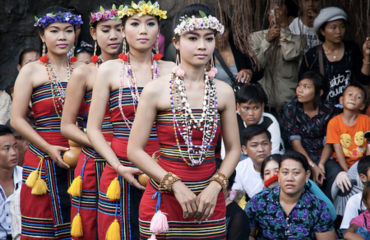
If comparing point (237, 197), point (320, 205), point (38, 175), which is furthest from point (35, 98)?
point (320, 205)

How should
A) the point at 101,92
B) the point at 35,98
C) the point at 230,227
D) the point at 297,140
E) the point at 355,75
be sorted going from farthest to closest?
1. the point at 355,75
2. the point at 297,140
3. the point at 35,98
4. the point at 230,227
5. the point at 101,92

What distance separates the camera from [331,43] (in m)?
5.11

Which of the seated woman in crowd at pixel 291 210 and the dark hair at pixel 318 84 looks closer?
the seated woman in crowd at pixel 291 210

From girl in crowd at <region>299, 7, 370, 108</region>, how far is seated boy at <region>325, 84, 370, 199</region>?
309 millimetres

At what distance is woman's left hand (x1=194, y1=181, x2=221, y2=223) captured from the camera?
222 centimetres

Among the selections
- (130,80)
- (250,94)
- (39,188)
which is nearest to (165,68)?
(130,80)

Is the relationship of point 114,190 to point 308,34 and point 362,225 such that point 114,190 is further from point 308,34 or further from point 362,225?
point 308,34

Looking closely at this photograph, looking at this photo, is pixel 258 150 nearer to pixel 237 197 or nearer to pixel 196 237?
pixel 237 197

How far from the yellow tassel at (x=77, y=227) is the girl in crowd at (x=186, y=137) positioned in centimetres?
81

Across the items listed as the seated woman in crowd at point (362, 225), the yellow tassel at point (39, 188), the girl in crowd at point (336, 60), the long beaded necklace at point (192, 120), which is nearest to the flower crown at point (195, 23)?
the long beaded necklace at point (192, 120)

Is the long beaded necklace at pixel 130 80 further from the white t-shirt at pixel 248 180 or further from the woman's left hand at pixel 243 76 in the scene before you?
the woman's left hand at pixel 243 76

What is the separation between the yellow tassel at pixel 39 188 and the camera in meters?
3.32

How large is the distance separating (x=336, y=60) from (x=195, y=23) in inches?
126

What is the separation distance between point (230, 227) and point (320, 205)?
0.81 m
